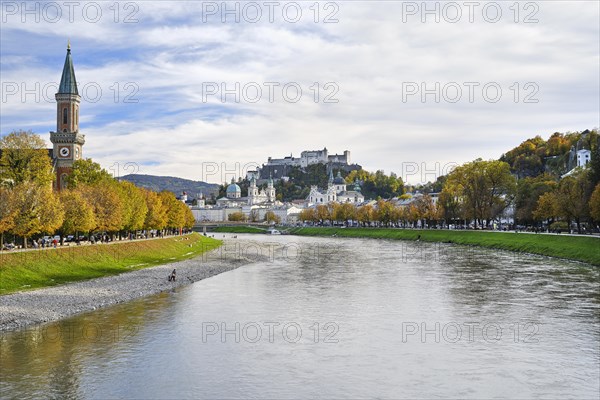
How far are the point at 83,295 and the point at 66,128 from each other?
57.4 m

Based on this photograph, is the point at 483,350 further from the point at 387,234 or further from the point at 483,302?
the point at 387,234

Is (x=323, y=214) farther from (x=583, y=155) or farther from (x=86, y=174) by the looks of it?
(x=86, y=174)

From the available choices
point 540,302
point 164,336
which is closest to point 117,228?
point 164,336

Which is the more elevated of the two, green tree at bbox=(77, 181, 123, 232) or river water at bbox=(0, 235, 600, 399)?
green tree at bbox=(77, 181, 123, 232)

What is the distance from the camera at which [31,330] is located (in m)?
28.3

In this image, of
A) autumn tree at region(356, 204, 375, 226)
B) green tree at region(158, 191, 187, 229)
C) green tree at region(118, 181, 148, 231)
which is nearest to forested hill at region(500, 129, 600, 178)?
autumn tree at region(356, 204, 375, 226)

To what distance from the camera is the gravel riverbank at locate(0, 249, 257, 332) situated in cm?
3055

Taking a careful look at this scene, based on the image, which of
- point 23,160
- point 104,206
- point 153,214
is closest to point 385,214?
point 153,214

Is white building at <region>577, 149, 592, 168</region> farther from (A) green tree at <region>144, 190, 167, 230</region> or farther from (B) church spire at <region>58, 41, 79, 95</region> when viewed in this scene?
(B) church spire at <region>58, 41, 79, 95</region>

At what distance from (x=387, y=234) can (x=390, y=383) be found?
10756cm

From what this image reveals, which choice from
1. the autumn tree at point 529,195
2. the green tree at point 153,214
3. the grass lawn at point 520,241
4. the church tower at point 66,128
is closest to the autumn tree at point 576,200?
the grass lawn at point 520,241

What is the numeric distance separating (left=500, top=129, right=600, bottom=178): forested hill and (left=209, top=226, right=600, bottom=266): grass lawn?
41.5 m

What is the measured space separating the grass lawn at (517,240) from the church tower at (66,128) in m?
57.2

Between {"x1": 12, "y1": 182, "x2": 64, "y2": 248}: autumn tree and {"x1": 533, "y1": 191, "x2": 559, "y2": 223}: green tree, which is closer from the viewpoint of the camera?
{"x1": 12, "y1": 182, "x2": 64, "y2": 248}: autumn tree
